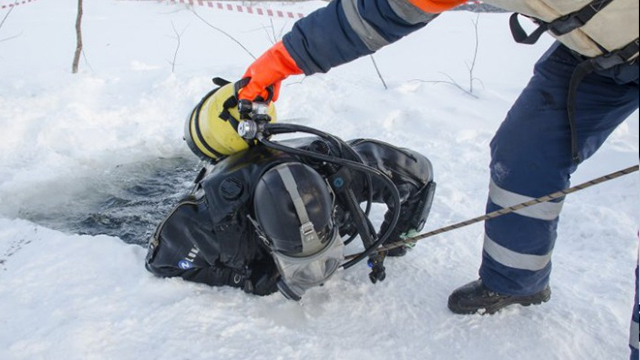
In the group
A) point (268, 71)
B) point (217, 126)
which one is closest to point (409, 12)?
point (268, 71)

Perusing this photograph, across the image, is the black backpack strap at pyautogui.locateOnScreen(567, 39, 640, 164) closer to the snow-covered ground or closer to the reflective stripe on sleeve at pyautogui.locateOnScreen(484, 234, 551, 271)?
the reflective stripe on sleeve at pyautogui.locateOnScreen(484, 234, 551, 271)

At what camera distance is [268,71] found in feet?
5.98

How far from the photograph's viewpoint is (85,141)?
11.2ft

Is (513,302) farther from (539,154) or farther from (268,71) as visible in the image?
(268,71)

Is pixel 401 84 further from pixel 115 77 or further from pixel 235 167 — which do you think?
pixel 235 167

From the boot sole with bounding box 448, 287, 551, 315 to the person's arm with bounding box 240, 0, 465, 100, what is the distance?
1015 millimetres

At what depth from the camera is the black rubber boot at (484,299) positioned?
179 cm

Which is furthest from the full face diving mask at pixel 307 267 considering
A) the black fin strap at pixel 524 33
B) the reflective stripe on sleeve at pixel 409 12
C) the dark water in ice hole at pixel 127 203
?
the dark water in ice hole at pixel 127 203

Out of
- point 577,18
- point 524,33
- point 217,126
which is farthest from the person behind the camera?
point 217,126

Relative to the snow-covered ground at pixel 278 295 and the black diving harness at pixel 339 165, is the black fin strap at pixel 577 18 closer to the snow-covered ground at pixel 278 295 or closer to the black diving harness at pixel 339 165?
the black diving harness at pixel 339 165

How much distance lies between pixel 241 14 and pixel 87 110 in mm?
9301

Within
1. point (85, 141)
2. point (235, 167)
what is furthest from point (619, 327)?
point (85, 141)

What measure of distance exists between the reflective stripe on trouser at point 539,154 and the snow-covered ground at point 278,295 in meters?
0.26

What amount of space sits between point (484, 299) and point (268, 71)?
1159 millimetres
